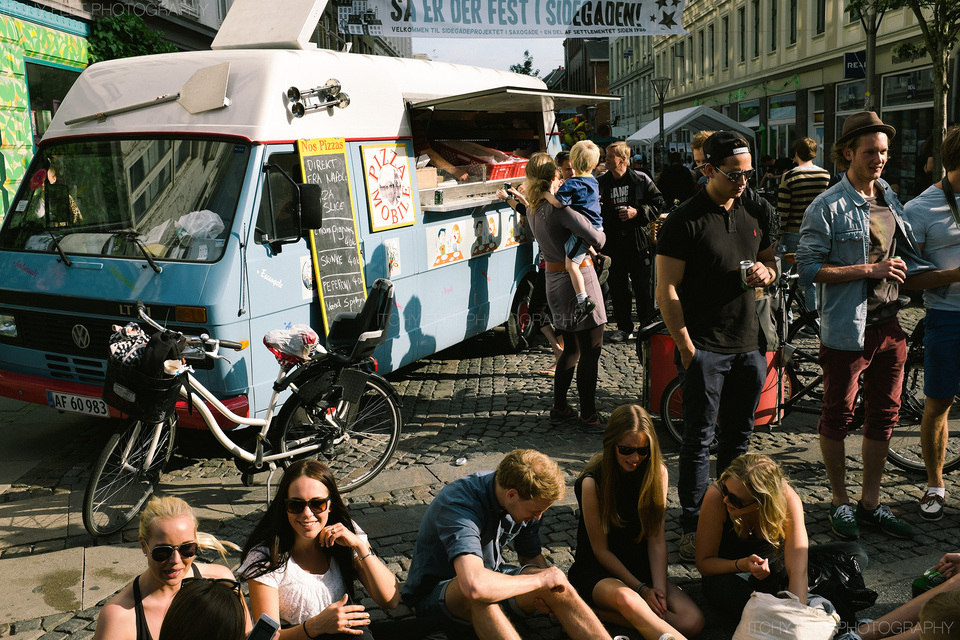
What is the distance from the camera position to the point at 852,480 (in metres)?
5.24

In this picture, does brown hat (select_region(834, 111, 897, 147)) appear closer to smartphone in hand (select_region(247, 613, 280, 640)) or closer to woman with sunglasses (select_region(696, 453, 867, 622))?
woman with sunglasses (select_region(696, 453, 867, 622))

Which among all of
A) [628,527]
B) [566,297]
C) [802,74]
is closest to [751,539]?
[628,527]

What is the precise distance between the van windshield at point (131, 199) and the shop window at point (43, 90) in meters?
6.89

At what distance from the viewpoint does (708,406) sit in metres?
4.36

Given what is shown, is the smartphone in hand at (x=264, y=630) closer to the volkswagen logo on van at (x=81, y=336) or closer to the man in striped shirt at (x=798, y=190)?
the volkswagen logo on van at (x=81, y=336)

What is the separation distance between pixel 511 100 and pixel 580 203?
86.2 inches

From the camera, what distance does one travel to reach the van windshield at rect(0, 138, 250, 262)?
5582mm

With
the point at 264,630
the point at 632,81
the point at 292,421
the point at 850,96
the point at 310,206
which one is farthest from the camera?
the point at 632,81

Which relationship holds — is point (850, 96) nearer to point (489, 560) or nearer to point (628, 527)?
point (628, 527)

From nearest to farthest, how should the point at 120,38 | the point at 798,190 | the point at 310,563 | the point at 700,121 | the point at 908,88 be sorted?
the point at 310,563
the point at 798,190
the point at 120,38
the point at 908,88
the point at 700,121

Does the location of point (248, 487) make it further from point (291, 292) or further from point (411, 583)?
point (411, 583)

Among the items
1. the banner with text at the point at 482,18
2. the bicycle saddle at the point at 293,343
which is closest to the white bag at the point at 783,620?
the bicycle saddle at the point at 293,343

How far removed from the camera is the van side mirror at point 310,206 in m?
5.67

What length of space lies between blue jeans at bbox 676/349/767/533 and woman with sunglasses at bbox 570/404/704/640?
54cm
